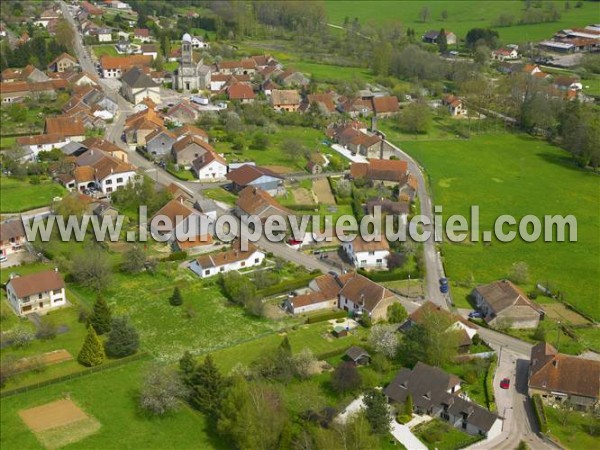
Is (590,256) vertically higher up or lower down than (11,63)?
lower down

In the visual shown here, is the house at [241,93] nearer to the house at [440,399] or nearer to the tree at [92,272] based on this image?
the tree at [92,272]

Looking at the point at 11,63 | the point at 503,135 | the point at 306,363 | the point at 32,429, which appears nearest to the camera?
the point at 32,429

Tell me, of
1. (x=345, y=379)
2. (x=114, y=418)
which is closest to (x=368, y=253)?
(x=345, y=379)

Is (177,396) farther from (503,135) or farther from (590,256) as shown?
(503,135)

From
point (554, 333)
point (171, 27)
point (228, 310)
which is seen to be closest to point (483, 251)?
point (554, 333)

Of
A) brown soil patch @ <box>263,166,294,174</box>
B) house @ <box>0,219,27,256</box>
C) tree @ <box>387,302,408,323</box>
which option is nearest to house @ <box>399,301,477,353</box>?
tree @ <box>387,302,408,323</box>

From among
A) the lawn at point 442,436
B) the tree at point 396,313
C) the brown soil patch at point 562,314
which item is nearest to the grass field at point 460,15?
the brown soil patch at point 562,314
